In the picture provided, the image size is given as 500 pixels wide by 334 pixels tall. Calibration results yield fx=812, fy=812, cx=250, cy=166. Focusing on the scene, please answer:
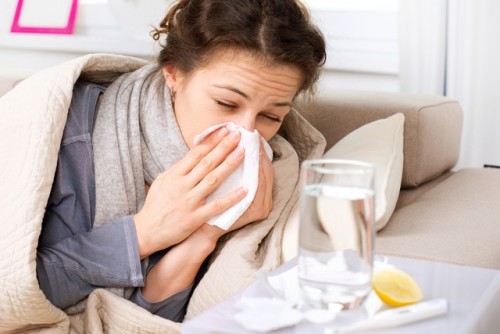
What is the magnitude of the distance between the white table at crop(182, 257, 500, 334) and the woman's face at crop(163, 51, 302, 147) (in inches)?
16.4

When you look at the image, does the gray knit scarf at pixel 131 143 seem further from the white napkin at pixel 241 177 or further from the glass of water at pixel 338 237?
the glass of water at pixel 338 237

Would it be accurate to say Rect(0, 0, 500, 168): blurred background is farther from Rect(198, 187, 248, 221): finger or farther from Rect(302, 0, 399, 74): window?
Rect(198, 187, 248, 221): finger

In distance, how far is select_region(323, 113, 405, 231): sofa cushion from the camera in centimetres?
141

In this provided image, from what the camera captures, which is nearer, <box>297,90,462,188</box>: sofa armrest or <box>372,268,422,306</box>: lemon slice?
<box>372,268,422,306</box>: lemon slice

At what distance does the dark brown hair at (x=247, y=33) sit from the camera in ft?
4.50

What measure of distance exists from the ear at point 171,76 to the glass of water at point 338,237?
705 mm

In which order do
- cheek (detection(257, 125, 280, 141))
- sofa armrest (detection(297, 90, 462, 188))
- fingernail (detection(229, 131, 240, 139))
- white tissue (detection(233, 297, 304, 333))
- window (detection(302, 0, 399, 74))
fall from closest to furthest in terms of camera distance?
white tissue (detection(233, 297, 304, 333))
fingernail (detection(229, 131, 240, 139))
cheek (detection(257, 125, 280, 141))
sofa armrest (detection(297, 90, 462, 188))
window (detection(302, 0, 399, 74))

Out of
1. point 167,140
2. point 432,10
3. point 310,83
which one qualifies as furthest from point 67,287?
point 432,10

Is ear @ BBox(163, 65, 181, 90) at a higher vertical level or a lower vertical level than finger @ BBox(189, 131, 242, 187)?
higher

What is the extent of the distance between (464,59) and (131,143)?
3.69 ft

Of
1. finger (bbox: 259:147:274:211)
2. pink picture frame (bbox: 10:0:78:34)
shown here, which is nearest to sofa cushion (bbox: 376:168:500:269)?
finger (bbox: 259:147:274:211)

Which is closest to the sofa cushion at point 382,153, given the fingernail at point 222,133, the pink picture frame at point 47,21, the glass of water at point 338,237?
the fingernail at point 222,133

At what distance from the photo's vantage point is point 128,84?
1479 mm

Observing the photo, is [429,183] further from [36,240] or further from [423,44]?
[36,240]
